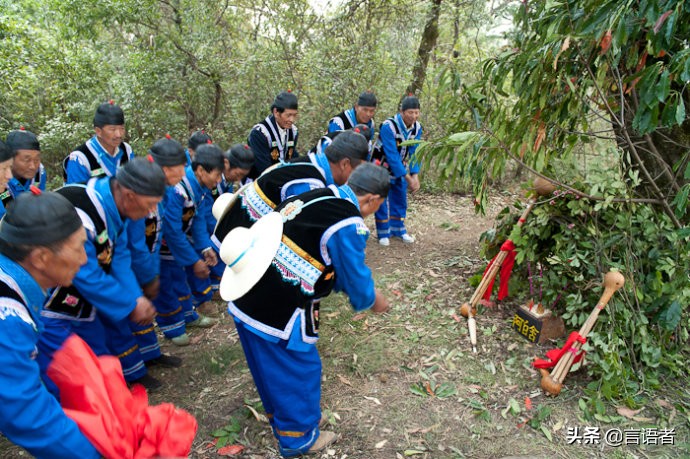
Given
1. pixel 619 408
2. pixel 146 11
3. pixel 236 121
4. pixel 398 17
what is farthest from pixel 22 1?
pixel 619 408

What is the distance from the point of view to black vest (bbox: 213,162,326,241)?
11.0 feet

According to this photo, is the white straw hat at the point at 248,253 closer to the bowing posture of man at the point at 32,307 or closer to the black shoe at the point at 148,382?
the bowing posture of man at the point at 32,307

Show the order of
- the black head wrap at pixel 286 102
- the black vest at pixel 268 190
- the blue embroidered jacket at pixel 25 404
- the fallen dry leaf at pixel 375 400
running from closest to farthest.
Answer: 1. the blue embroidered jacket at pixel 25 404
2. the fallen dry leaf at pixel 375 400
3. the black vest at pixel 268 190
4. the black head wrap at pixel 286 102

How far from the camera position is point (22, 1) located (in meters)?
7.68

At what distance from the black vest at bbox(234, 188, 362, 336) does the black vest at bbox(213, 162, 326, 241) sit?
3.16 ft

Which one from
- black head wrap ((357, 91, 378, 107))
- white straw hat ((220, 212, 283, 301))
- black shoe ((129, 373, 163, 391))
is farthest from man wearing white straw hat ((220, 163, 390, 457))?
black head wrap ((357, 91, 378, 107))

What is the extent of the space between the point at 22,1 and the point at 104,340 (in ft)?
26.5

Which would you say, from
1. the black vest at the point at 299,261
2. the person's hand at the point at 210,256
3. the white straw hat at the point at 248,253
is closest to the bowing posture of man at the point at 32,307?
the white straw hat at the point at 248,253

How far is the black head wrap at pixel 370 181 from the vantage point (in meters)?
2.53

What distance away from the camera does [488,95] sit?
3811 millimetres

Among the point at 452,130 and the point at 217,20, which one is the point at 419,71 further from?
the point at 452,130

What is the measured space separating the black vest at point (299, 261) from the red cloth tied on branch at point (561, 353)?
1999 mm

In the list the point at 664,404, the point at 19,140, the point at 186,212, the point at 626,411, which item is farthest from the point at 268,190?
the point at 664,404

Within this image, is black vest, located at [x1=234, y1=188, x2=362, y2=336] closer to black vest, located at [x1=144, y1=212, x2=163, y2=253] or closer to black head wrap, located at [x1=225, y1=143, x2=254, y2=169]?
black vest, located at [x1=144, y1=212, x2=163, y2=253]
